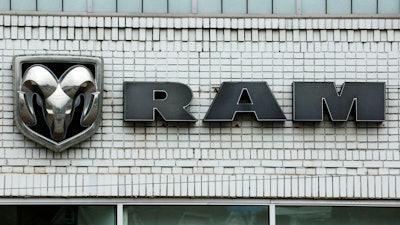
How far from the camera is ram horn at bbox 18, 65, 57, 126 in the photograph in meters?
10.3

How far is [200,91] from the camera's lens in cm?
1062

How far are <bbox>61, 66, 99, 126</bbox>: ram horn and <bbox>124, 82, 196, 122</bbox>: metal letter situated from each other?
0.36 meters

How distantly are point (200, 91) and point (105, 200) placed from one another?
5.49 ft

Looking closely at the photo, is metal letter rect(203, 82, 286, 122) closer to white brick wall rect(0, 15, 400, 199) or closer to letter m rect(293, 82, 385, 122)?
white brick wall rect(0, 15, 400, 199)

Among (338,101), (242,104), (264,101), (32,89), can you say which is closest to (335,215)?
(338,101)

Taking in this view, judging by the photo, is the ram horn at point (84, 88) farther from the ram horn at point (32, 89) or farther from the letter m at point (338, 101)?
the letter m at point (338, 101)

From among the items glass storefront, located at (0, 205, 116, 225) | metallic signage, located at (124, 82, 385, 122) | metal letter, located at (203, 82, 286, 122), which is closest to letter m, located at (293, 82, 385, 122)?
metallic signage, located at (124, 82, 385, 122)

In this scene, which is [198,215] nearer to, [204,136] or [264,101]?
[204,136]

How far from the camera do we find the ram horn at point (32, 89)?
10.3 metres

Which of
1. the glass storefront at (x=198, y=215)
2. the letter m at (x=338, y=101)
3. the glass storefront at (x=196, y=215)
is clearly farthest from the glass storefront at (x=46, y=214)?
the letter m at (x=338, y=101)

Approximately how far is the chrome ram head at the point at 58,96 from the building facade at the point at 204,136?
23cm

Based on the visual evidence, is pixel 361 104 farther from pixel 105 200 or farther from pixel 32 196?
pixel 32 196

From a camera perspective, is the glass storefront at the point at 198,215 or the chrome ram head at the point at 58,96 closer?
the chrome ram head at the point at 58,96

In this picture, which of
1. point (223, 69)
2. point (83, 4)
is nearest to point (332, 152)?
point (223, 69)
